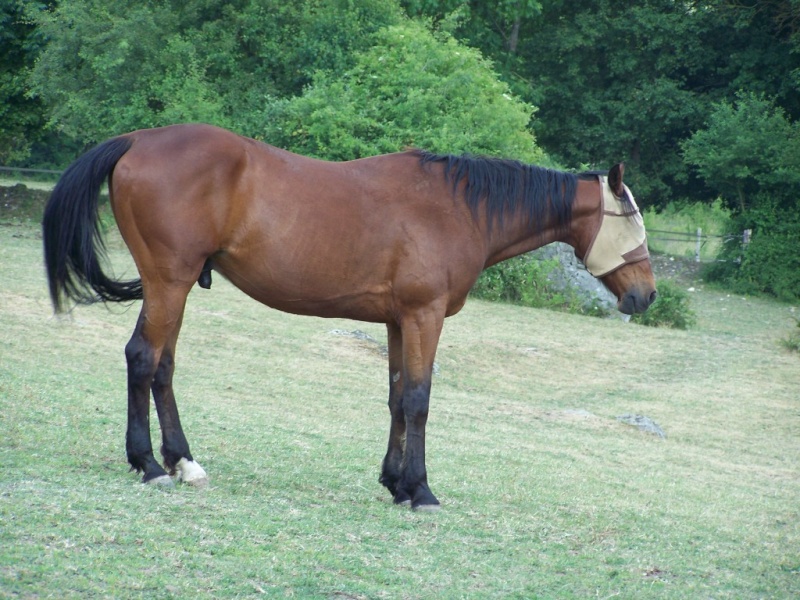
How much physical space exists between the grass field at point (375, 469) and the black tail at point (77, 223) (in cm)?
108

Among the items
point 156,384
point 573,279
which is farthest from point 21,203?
point 156,384

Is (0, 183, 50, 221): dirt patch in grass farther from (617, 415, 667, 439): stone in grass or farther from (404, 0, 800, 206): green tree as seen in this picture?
(617, 415, 667, 439): stone in grass

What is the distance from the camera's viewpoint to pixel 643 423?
10.7 meters

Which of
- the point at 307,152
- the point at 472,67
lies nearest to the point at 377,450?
the point at 307,152

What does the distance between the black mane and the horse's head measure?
19cm

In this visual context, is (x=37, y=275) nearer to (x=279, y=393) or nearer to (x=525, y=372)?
(x=279, y=393)

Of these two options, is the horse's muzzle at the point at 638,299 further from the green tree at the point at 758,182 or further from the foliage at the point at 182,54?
the green tree at the point at 758,182

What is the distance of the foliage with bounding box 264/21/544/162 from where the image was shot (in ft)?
60.4

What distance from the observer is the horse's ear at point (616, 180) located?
18.9 ft

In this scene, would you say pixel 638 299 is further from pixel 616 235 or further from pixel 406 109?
pixel 406 109

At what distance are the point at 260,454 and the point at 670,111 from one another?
24603 mm

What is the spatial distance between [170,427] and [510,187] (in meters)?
2.48

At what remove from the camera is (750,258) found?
Answer: 83.0 ft

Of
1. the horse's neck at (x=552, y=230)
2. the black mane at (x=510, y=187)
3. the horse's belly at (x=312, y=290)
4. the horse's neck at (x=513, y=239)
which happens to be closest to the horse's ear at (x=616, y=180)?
the horse's neck at (x=552, y=230)
